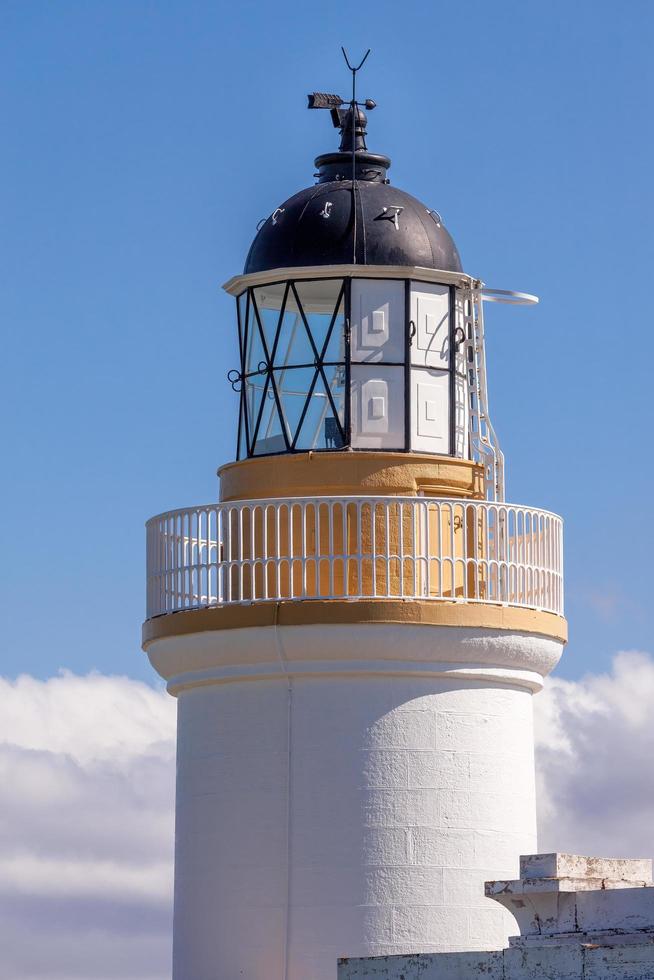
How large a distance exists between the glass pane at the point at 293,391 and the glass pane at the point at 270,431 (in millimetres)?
104

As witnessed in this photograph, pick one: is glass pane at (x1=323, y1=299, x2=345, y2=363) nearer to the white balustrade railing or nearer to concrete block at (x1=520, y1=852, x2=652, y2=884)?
the white balustrade railing

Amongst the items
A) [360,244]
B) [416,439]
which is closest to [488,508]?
[416,439]

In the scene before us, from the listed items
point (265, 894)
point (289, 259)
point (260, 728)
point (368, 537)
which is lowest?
point (265, 894)

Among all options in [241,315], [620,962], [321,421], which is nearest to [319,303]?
[241,315]

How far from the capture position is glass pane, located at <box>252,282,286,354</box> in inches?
984

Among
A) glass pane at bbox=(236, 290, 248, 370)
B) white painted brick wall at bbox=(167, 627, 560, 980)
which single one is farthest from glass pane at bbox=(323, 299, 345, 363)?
white painted brick wall at bbox=(167, 627, 560, 980)

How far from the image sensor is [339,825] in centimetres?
2327

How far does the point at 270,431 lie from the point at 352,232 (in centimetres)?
212

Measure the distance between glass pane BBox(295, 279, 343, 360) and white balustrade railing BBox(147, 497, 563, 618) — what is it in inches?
74.0

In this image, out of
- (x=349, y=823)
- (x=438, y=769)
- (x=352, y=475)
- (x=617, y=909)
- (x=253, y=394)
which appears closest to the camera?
(x=617, y=909)

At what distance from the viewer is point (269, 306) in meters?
25.1

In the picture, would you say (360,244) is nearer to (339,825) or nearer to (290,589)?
(290,589)

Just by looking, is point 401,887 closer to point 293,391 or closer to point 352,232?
point 293,391

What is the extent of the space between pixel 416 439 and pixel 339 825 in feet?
12.8
